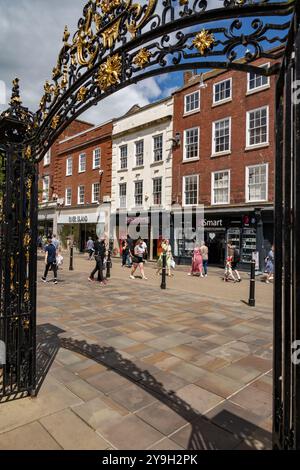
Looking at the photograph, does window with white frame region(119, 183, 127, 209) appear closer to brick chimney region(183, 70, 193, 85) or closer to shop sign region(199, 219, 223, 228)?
shop sign region(199, 219, 223, 228)

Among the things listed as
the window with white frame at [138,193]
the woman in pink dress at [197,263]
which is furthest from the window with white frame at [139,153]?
the woman in pink dress at [197,263]

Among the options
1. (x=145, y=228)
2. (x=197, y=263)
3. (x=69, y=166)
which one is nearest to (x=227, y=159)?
(x=197, y=263)

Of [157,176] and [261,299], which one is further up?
[157,176]

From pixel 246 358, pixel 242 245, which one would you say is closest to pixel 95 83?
pixel 246 358

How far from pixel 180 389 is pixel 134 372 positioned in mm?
687

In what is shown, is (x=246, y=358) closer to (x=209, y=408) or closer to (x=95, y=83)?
(x=209, y=408)

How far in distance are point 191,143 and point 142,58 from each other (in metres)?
17.9

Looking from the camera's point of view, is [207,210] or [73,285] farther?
[207,210]

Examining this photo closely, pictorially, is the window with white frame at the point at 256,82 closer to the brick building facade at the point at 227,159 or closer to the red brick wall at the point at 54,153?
the brick building facade at the point at 227,159

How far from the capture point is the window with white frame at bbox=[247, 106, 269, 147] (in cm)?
1605

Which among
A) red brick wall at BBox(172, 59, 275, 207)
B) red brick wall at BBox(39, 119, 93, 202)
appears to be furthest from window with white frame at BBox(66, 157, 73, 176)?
red brick wall at BBox(172, 59, 275, 207)

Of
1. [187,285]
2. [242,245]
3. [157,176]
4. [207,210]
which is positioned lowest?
[187,285]

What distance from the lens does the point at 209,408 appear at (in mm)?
3174

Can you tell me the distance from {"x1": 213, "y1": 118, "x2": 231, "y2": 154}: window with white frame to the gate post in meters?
16.0
